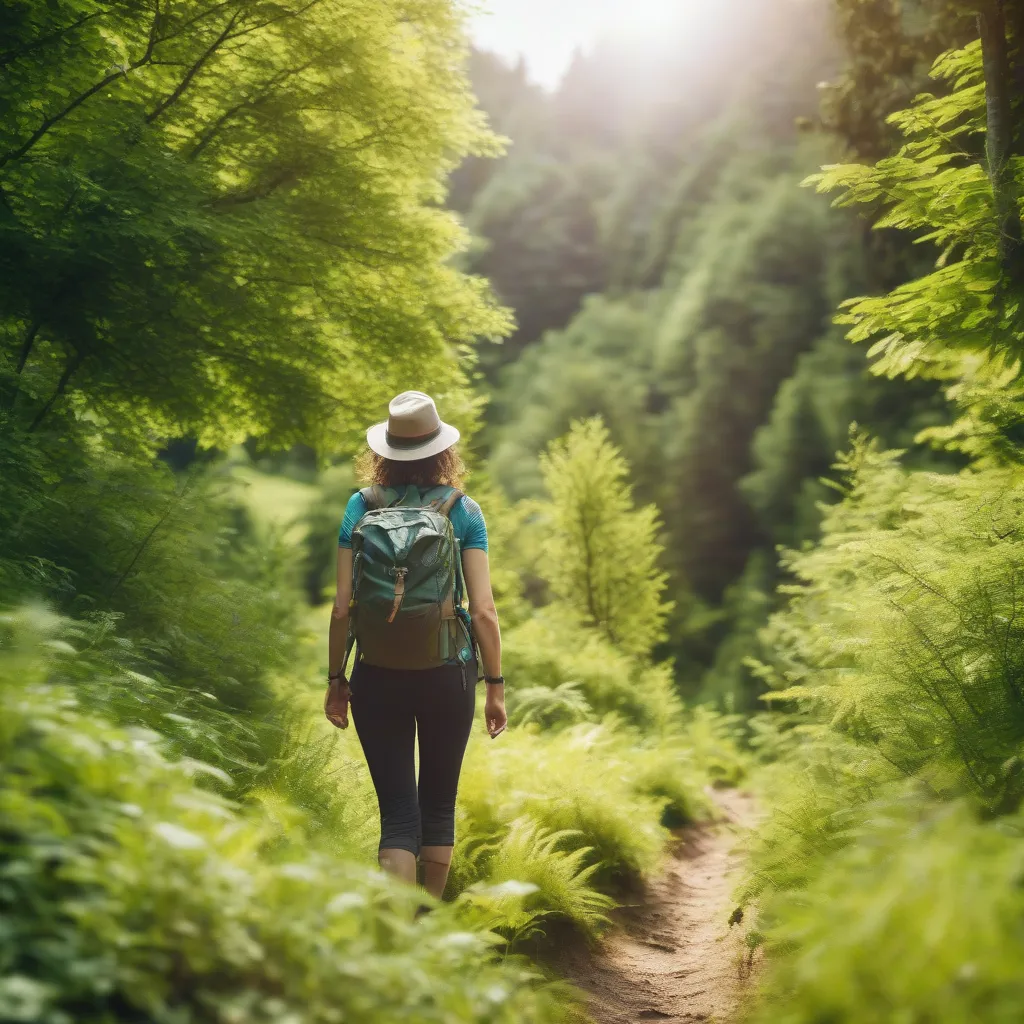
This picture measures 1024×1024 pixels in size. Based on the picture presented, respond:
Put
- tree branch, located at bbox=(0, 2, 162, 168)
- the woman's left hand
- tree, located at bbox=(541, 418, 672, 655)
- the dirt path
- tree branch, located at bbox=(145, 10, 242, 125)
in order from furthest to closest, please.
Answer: tree, located at bbox=(541, 418, 672, 655)
tree branch, located at bbox=(145, 10, 242, 125)
tree branch, located at bbox=(0, 2, 162, 168)
the dirt path
the woman's left hand

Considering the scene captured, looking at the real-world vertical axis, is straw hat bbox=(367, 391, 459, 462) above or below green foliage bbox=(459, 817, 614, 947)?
above

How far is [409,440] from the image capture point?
3.90m

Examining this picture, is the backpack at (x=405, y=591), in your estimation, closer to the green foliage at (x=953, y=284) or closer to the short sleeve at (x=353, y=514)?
the short sleeve at (x=353, y=514)

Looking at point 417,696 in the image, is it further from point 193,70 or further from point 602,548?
point 602,548

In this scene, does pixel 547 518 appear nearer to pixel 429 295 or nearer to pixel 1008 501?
pixel 429 295

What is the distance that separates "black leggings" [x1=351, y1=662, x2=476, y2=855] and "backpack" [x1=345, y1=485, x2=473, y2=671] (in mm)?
82

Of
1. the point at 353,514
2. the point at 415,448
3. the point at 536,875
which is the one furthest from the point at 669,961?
the point at 415,448

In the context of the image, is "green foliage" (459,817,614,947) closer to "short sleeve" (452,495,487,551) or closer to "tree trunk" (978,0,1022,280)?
"short sleeve" (452,495,487,551)

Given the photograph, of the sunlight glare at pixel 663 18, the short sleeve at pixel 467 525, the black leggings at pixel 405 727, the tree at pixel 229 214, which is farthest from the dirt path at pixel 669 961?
the sunlight glare at pixel 663 18

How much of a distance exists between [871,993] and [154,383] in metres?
5.60

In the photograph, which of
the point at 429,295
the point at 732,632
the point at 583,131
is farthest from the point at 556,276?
the point at 429,295

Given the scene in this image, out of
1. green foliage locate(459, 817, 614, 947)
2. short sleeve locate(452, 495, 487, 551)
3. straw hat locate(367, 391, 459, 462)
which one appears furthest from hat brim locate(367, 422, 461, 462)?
green foliage locate(459, 817, 614, 947)

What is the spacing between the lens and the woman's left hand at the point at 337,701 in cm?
383

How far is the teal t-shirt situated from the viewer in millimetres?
3766
